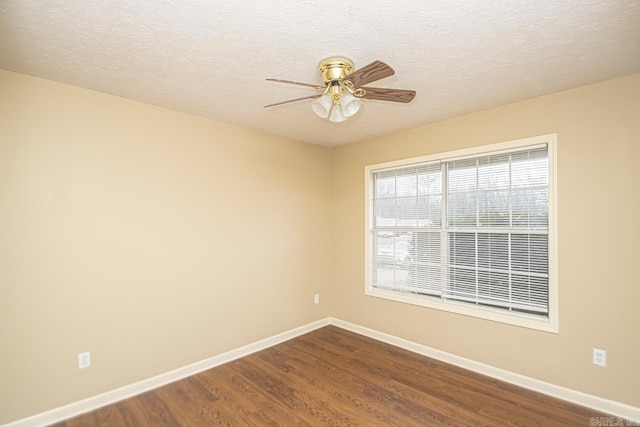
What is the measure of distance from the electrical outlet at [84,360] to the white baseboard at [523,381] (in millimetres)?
2805

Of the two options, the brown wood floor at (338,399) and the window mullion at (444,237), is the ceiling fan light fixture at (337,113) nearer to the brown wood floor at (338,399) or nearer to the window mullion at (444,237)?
the window mullion at (444,237)

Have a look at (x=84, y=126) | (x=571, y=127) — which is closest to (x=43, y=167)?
(x=84, y=126)

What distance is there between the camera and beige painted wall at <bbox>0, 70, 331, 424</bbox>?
209cm

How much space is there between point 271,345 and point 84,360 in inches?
69.6

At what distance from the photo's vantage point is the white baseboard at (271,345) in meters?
2.16

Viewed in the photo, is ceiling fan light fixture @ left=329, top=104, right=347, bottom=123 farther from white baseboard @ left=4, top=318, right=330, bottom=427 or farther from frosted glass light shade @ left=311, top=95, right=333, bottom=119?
white baseboard @ left=4, top=318, right=330, bottom=427

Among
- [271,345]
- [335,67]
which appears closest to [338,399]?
[271,345]

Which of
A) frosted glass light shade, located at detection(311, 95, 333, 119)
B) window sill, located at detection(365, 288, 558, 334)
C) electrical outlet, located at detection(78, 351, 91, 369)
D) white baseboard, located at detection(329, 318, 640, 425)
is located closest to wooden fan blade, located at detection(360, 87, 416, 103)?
frosted glass light shade, located at detection(311, 95, 333, 119)

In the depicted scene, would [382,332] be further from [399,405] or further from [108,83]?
[108,83]

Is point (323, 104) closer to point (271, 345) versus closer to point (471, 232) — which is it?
point (471, 232)

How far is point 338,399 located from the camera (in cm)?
244

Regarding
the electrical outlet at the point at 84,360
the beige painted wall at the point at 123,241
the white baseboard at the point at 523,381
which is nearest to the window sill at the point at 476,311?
the white baseboard at the point at 523,381

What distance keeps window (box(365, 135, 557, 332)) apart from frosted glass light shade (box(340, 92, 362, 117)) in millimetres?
1665

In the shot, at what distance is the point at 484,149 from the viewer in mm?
2861
